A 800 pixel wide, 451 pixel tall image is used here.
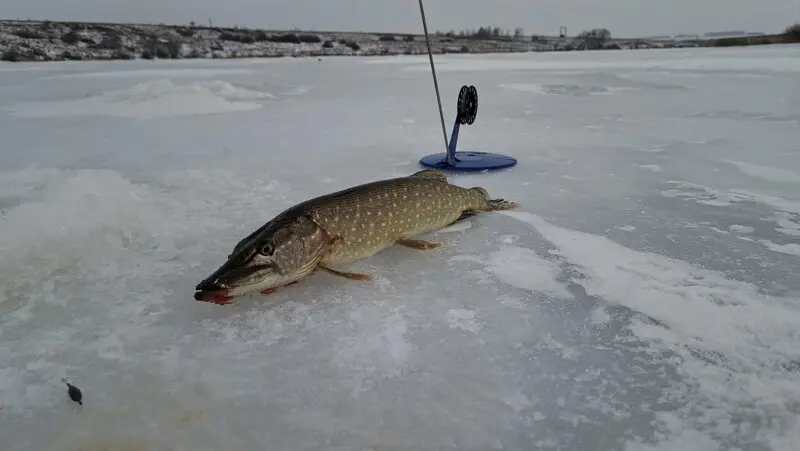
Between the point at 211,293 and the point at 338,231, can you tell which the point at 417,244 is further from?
the point at 211,293

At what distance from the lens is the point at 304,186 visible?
399cm

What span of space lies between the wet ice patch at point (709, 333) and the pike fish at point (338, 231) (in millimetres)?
678

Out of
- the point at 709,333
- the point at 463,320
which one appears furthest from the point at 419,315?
the point at 709,333

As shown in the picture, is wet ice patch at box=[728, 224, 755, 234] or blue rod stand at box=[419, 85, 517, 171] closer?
wet ice patch at box=[728, 224, 755, 234]

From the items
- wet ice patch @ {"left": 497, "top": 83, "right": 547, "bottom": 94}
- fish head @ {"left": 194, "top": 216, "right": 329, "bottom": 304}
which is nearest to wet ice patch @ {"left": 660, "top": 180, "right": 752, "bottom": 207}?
fish head @ {"left": 194, "top": 216, "right": 329, "bottom": 304}

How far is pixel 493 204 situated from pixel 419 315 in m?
1.50

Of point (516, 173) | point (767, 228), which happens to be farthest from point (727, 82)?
point (767, 228)

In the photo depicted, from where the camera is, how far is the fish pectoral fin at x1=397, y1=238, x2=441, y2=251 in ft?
9.01

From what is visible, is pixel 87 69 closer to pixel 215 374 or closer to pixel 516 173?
pixel 516 173

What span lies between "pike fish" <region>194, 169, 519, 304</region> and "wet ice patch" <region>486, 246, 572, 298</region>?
0.36 metres

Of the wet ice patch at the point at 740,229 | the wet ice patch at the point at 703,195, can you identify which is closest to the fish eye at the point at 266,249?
the wet ice patch at the point at 740,229

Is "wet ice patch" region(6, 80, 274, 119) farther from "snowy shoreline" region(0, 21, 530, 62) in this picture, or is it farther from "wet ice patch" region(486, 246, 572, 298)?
"snowy shoreline" region(0, 21, 530, 62)

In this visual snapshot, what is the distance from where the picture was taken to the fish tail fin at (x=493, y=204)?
3.41 m

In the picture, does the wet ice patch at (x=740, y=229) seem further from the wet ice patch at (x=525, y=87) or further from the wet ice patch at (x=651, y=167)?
the wet ice patch at (x=525, y=87)
